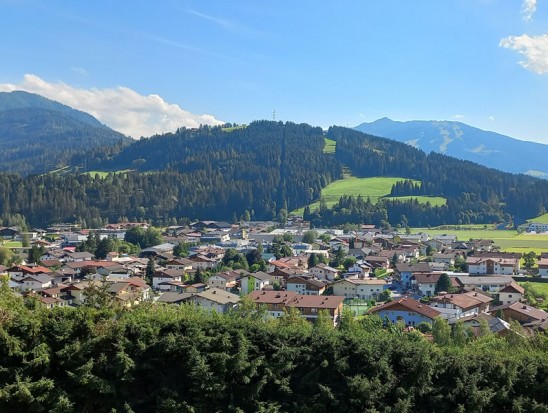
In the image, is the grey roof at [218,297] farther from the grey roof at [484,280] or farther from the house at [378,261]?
the house at [378,261]

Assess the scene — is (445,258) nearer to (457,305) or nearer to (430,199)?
(457,305)

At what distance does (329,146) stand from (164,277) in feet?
312

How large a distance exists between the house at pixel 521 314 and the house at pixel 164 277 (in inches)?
858

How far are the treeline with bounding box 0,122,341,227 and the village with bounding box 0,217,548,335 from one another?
22.6 m

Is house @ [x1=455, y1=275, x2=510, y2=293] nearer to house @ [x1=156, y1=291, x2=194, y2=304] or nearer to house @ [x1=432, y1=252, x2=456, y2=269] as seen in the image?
house @ [x1=432, y1=252, x2=456, y2=269]

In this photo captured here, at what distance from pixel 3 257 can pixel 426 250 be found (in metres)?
40.2

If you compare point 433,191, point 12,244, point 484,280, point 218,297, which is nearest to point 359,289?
point 484,280

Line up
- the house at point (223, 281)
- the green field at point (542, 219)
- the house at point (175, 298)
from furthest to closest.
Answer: the green field at point (542, 219), the house at point (223, 281), the house at point (175, 298)

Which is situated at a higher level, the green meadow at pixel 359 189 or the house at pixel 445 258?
the green meadow at pixel 359 189

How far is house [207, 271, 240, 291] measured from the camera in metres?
36.2

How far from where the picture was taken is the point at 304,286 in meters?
36.3

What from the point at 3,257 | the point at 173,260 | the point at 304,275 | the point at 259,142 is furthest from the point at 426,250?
the point at 259,142

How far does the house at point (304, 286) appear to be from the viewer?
3569 centimetres

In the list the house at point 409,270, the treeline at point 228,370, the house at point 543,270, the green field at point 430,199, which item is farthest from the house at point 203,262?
the green field at point 430,199
